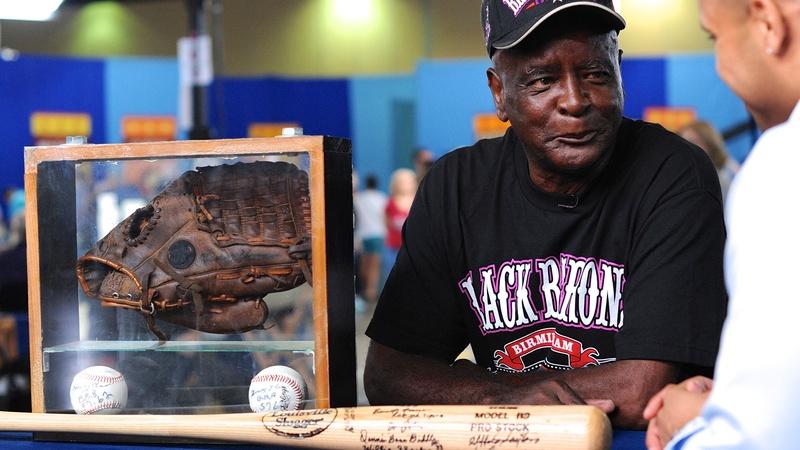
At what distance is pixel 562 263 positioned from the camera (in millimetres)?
1826

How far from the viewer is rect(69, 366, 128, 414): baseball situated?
1735 millimetres

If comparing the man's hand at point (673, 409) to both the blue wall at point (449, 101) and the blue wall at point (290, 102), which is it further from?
the blue wall at point (290, 102)

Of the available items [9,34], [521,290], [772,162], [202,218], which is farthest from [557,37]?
[9,34]

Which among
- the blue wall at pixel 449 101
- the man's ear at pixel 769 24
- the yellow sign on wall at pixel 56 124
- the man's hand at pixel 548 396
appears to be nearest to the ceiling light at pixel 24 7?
the man's hand at pixel 548 396

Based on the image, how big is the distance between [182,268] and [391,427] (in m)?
0.58

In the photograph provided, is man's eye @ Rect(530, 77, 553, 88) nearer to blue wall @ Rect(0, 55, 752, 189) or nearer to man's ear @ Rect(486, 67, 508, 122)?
man's ear @ Rect(486, 67, 508, 122)

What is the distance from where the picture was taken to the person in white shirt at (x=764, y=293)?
2.95 ft

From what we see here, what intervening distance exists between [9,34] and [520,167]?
15.3 metres

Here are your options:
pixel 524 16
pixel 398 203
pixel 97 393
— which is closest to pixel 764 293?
pixel 524 16

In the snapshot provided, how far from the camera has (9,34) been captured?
50.9 feet

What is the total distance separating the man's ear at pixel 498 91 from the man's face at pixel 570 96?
3.8 inches

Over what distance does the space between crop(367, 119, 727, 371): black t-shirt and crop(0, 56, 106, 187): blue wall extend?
11290 millimetres

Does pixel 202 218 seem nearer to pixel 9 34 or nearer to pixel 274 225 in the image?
pixel 274 225

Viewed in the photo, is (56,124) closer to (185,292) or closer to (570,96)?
(185,292)
